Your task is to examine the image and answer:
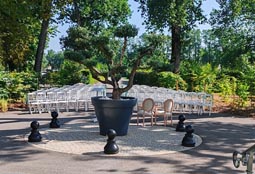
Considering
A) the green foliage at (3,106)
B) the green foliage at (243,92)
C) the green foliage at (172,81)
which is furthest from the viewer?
the green foliage at (172,81)

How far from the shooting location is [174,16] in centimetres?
2203

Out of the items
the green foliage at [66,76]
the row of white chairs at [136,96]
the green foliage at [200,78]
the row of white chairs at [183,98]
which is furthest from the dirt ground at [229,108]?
the green foliage at [66,76]

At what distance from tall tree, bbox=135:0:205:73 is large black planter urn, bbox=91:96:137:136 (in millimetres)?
13919

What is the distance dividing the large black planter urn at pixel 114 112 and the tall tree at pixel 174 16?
13.9m

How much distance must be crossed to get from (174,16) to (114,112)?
1563 centimetres

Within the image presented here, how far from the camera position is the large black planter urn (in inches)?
310

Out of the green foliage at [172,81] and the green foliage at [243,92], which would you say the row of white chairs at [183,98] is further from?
the green foliage at [172,81]

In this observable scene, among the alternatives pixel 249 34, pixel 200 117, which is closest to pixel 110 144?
pixel 200 117

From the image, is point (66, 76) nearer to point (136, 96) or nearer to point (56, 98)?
point (56, 98)

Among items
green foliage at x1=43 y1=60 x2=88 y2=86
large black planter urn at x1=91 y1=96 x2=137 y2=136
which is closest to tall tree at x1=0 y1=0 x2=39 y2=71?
green foliage at x1=43 y1=60 x2=88 y2=86

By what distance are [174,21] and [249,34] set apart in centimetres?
903

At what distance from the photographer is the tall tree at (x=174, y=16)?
22031 millimetres

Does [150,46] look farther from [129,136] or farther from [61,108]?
[61,108]

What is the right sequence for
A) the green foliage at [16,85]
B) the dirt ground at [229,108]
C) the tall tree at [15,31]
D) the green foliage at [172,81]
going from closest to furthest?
1. the dirt ground at [229,108]
2. the green foliage at [16,85]
3. the tall tree at [15,31]
4. the green foliage at [172,81]
